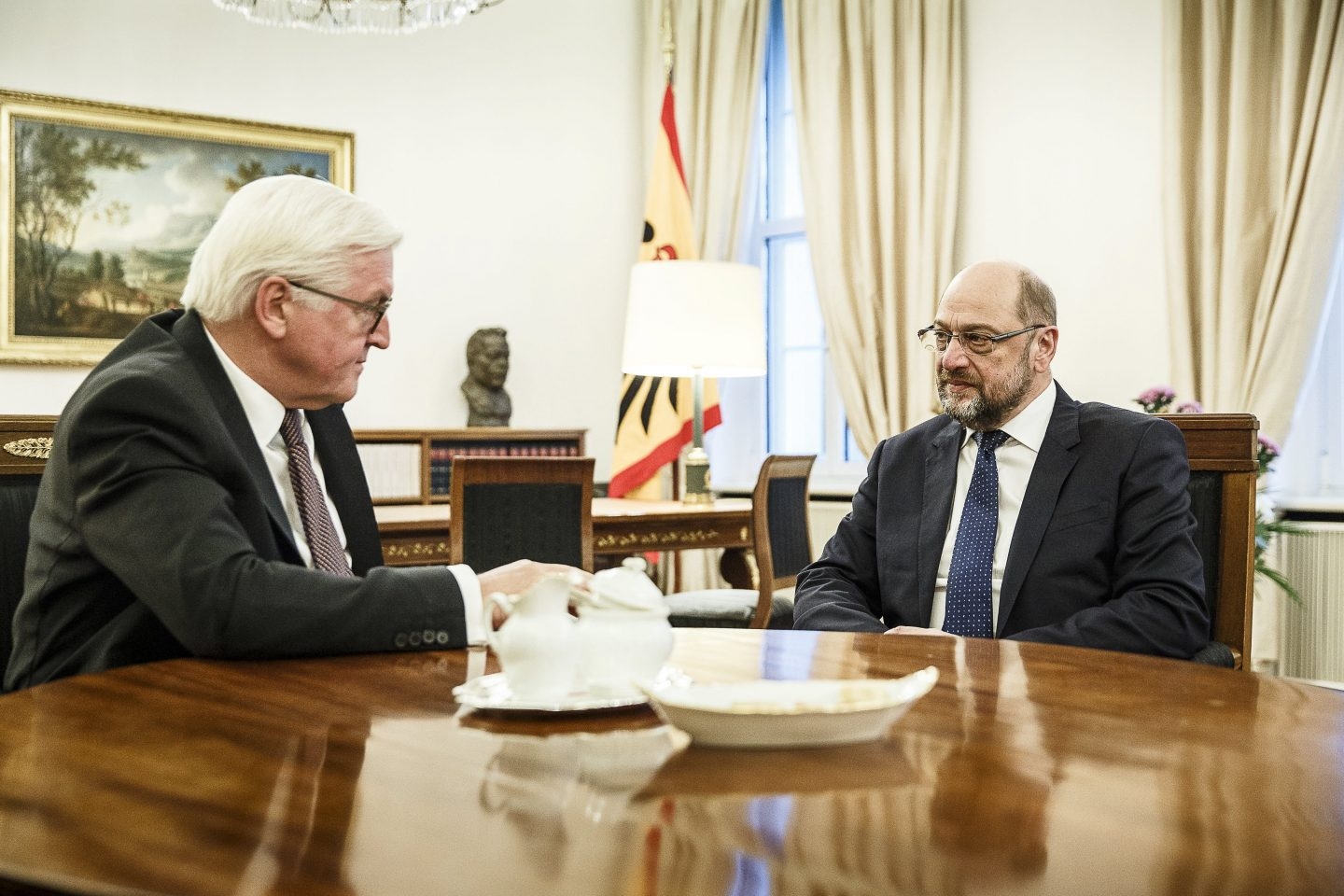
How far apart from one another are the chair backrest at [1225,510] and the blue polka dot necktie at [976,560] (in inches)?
13.9

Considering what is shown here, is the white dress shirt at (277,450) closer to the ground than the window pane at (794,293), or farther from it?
closer to the ground

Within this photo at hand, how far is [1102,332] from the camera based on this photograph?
16.6ft

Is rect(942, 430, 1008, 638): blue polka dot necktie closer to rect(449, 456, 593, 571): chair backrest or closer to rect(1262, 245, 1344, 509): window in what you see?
rect(449, 456, 593, 571): chair backrest

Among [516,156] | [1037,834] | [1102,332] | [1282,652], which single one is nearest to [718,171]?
[516,156]

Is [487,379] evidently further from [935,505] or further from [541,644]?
[541,644]

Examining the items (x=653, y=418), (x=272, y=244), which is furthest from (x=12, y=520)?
(x=653, y=418)

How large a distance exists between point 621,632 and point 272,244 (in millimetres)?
905

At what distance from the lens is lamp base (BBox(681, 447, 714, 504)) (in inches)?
201

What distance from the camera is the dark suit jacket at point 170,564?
1474mm

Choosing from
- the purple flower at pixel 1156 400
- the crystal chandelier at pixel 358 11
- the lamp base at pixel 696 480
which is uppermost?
the crystal chandelier at pixel 358 11

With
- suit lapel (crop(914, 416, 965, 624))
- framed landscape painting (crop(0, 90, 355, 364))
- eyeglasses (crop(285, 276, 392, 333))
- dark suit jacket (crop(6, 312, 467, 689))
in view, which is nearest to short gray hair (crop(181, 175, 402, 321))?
eyeglasses (crop(285, 276, 392, 333))

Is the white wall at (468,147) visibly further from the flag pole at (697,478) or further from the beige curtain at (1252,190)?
the beige curtain at (1252,190)

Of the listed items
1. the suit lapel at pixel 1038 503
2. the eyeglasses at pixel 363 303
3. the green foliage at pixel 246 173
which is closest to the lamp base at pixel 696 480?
the green foliage at pixel 246 173

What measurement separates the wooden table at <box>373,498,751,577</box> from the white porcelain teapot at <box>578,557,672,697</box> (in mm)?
2876
